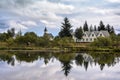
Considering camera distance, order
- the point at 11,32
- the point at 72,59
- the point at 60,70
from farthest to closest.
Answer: the point at 11,32
the point at 72,59
the point at 60,70

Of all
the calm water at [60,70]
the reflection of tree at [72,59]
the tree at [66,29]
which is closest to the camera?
the calm water at [60,70]

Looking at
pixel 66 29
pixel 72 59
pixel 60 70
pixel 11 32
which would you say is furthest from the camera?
pixel 11 32

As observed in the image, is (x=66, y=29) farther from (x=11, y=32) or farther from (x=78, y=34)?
(x=11, y=32)

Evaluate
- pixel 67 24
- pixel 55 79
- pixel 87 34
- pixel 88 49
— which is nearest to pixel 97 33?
pixel 87 34

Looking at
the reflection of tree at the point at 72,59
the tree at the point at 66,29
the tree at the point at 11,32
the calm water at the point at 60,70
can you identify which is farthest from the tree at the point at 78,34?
the calm water at the point at 60,70

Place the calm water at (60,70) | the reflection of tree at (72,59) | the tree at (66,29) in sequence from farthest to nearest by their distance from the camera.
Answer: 1. the tree at (66,29)
2. the reflection of tree at (72,59)
3. the calm water at (60,70)

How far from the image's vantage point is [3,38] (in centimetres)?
11275

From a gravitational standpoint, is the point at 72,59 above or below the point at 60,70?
below

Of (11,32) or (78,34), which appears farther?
(11,32)

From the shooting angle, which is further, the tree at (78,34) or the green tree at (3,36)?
the green tree at (3,36)

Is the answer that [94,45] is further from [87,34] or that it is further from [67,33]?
[87,34]

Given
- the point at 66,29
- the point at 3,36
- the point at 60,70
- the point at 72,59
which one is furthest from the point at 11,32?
the point at 60,70

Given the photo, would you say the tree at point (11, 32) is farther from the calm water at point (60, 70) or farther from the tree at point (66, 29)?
the calm water at point (60, 70)

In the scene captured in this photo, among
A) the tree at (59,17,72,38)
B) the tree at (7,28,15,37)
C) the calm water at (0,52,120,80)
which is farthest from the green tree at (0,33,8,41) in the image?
the calm water at (0,52,120,80)
